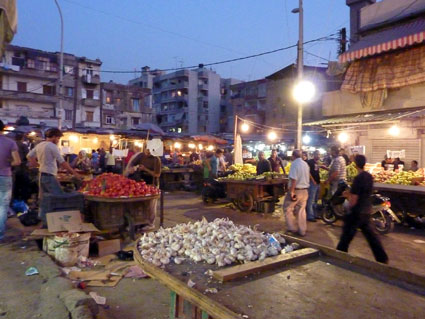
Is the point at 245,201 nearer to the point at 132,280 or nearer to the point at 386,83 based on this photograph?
the point at 132,280

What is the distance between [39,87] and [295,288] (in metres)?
45.7

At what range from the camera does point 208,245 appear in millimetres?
3709

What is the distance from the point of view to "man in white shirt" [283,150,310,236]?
8.02 metres

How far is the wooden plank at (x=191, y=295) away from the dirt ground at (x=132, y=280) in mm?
1363

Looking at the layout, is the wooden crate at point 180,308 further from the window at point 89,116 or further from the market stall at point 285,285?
the window at point 89,116

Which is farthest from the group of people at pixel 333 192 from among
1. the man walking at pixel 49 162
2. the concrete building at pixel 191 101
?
the concrete building at pixel 191 101

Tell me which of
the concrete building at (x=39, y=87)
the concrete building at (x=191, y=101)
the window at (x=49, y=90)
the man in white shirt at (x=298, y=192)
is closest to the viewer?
the man in white shirt at (x=298, y=192)

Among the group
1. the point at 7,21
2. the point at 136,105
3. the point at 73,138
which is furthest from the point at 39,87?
the point at 7,21

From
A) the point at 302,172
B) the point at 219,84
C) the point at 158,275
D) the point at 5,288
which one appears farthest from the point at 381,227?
the point at 219,84

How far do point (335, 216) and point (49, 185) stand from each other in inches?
288

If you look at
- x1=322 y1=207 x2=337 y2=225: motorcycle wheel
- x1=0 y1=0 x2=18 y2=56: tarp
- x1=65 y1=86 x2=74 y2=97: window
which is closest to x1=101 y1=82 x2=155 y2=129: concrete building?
x1=65 y1=86 x2=74 y2=97: window

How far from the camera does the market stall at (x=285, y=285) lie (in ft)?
8.11

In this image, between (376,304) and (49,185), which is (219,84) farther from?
(376,304)

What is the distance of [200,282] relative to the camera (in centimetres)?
294
